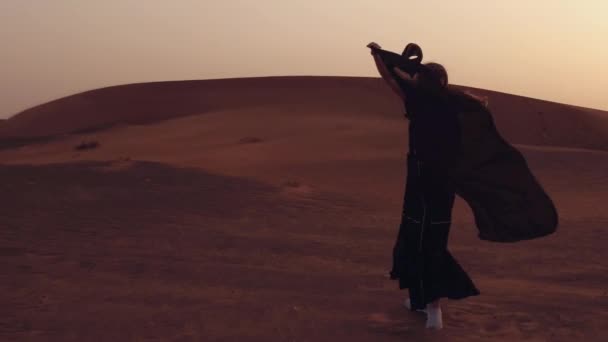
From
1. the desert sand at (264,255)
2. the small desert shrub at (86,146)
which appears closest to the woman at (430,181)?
the desert sand at (264,255)

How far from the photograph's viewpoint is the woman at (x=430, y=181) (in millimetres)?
6156

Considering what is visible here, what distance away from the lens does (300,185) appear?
1546 cm

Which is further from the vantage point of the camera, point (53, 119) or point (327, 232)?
point (53, 119)

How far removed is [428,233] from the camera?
20.6 ft

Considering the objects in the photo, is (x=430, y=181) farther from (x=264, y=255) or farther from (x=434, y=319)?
(x=264, y=255)

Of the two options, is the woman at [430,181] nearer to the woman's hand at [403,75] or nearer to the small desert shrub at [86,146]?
the woman's hand at [403,75]

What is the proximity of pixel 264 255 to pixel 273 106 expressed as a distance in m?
37.8

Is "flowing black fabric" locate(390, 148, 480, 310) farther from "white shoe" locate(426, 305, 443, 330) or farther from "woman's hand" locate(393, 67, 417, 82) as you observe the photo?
"woman's hand" locate(393, 67, 417, 82)

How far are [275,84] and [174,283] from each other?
54.6 metres

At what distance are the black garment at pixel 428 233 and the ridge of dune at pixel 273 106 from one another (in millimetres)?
36209

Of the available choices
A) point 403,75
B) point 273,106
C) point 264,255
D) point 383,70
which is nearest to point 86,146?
point 273,106

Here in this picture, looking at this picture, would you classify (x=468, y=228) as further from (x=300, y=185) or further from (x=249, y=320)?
(x=249, y=320)

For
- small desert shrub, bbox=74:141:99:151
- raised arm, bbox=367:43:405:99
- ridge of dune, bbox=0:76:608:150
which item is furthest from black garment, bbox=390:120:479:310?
ridge of dune, bbox=0:76:608:150

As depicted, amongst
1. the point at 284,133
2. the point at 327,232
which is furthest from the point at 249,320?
the point at 284,133
